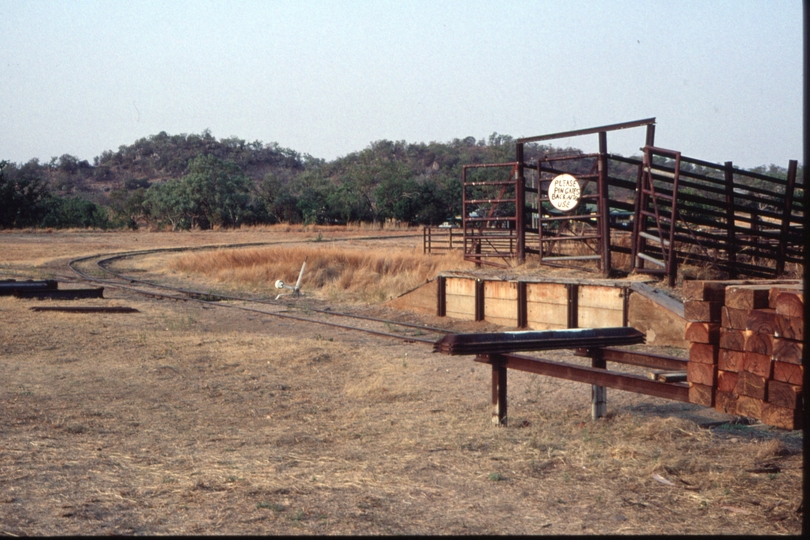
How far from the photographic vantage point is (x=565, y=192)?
1473cm

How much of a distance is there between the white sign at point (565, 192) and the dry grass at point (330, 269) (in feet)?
15.4

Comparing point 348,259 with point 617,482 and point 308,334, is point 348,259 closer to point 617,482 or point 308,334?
point 308,334

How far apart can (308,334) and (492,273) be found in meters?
3.56

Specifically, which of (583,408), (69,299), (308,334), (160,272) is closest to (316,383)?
(583,408)

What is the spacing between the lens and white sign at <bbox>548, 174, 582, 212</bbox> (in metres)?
14.5

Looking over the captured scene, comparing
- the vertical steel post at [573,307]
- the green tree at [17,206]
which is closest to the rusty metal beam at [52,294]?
the vertical steel post at [573,307]

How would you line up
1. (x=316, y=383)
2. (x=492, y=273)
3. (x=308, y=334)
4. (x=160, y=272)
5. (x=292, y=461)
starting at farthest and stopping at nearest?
(x=160, y=272), (x=492, y=273), (x=308, y=334), (x=316, y=383), (x=292, y=461)

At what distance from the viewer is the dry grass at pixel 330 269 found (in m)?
20.2

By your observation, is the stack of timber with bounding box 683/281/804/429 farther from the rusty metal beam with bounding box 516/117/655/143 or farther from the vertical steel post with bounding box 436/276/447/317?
the vertical steel post with bounding box 436/276/447/317

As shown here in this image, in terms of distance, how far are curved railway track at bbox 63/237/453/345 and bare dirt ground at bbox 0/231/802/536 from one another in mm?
2556

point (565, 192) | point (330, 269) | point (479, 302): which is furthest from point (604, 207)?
point (330, 269)

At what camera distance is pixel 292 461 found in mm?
5992

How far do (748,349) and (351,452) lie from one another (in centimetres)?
297

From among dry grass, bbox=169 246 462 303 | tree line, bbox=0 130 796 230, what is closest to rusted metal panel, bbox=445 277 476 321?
dry grass, bbox=169 246 462 303
